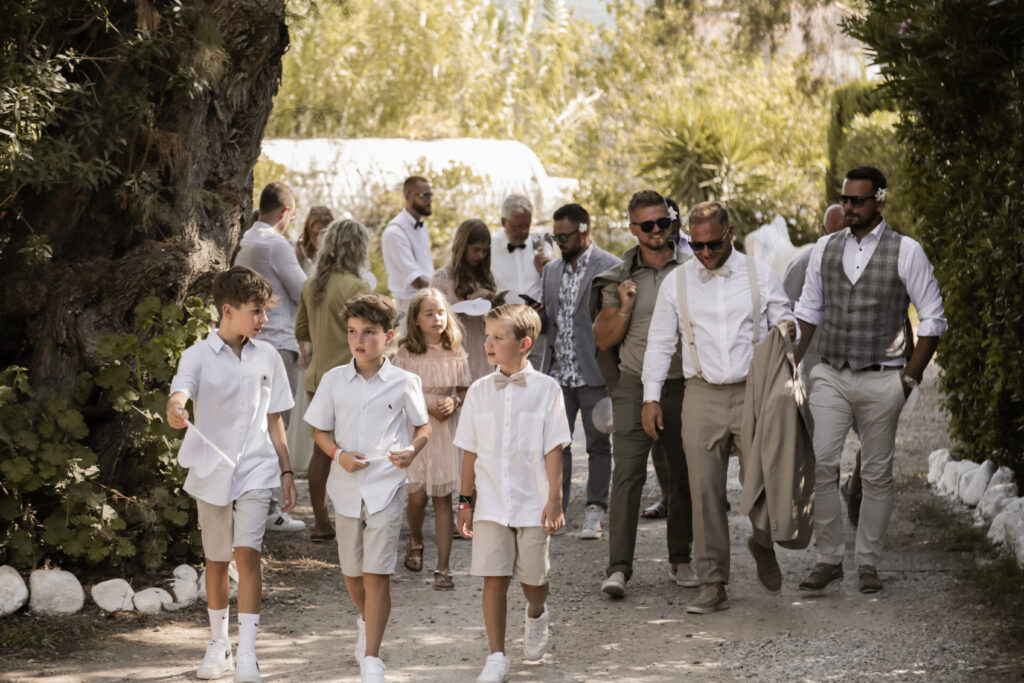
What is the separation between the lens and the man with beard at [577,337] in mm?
7449

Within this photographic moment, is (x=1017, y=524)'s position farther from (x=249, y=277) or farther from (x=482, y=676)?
(x=249, y=277)

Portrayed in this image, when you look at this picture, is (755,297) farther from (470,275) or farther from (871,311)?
(470,275)

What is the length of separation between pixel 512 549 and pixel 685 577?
5.37 feet

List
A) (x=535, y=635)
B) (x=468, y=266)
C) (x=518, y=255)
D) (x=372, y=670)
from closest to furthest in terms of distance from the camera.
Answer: (x=372, y=670) → (x=535, y=635) → (x=468, y=266) → (x=518, y=255)

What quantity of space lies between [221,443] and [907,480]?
5.31 meters

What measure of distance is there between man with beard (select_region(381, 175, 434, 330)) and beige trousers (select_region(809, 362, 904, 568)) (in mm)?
3450

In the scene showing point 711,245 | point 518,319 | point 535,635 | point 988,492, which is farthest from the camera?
point 988,492

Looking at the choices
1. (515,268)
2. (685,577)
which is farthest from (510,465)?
(515,268)

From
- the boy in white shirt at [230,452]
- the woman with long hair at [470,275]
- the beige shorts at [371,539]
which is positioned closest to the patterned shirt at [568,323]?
the woman with long hair at [470,275]

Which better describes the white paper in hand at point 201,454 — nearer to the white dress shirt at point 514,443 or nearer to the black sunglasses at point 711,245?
the white dress shirt at point 514,443

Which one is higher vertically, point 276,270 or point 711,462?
point 276,270

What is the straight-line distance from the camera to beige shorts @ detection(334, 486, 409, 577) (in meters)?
5.04

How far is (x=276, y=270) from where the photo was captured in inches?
306

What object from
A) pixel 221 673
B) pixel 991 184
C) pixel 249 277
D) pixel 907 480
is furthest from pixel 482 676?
pixel 907 480
